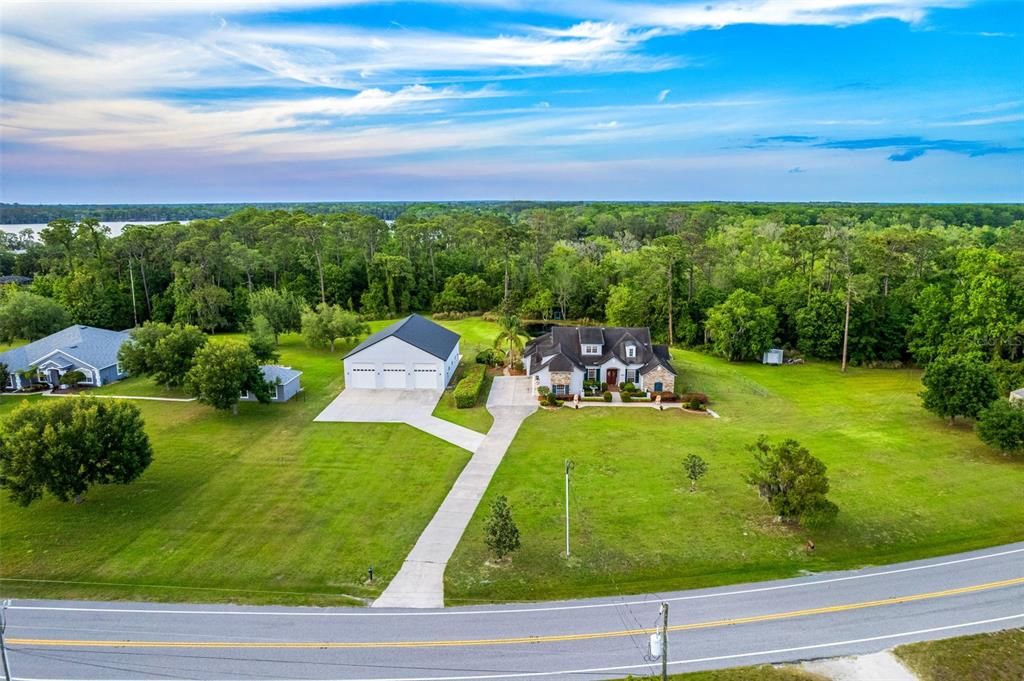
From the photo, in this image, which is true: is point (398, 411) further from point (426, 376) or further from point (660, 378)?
point (660, 378)

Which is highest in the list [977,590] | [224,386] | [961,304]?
[961,304]

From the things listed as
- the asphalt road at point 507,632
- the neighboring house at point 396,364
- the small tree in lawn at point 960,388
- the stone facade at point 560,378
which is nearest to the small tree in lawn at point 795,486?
the asphalt road at point 507,632

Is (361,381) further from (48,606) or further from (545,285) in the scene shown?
(545,285)

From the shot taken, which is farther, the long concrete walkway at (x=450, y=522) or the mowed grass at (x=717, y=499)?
the mowed grass at (x=717, y=499)

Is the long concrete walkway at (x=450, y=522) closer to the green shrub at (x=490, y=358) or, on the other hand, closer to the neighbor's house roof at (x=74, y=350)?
the green shrub at (x=490, y=358)

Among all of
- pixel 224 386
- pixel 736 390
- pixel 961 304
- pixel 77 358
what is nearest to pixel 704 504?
pixel 736 390
